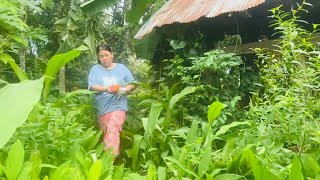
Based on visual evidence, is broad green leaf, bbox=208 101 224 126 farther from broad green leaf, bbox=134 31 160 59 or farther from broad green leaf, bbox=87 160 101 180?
broad green leaf, bbox=134 31 160 59

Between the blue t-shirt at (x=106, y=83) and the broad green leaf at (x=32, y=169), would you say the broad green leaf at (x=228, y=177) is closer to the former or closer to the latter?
the broad green leaf at (x=32, y=169)

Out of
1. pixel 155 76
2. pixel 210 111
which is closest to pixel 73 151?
A: pixel 210 111

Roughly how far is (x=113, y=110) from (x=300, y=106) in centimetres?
202

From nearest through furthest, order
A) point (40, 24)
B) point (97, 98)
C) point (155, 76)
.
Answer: point (97, 98) → point (155, 76) → point (40, 24)

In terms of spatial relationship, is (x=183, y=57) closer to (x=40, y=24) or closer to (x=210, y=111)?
(x=210, y=111)

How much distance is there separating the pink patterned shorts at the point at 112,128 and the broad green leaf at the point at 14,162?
1.49 meters

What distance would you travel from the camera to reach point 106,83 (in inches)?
169

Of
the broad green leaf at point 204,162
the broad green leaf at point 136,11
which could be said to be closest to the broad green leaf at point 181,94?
the broad green leaf at point 136,11

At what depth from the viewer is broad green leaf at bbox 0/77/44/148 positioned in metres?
0.94

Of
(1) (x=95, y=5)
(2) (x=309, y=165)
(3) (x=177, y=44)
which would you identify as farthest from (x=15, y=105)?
(3) (x=177, y=44)

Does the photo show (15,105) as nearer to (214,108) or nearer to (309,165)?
(309,165)

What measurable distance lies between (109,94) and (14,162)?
1.75m

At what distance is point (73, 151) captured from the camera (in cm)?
343

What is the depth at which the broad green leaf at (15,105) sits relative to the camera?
3.09 ft
